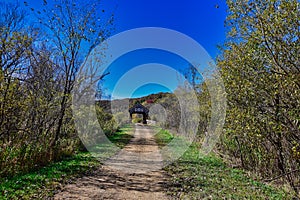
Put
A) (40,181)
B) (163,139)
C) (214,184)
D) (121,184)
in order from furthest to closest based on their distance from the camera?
1. (163,139)
2. (121,184)
3. (214,184)
4. (40,181)

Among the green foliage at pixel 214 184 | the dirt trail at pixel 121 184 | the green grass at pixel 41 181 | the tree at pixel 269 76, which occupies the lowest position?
the dirt trail at pixel 121 184

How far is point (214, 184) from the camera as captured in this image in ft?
18.3

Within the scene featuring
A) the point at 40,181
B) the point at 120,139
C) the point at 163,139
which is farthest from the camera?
the point at 163,139

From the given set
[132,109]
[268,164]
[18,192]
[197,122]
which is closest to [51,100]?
[18,192]

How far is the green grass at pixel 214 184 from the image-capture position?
480 cm

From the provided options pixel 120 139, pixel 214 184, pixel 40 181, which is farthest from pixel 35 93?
pixel 120 139

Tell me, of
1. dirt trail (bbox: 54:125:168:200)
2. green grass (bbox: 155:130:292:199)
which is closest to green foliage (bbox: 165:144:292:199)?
green grass (bbox: 155:130:292:199)

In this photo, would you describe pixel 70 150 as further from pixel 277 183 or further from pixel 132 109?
pixel 132 109

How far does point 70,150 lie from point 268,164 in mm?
7615

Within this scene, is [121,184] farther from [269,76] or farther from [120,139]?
[120,139]

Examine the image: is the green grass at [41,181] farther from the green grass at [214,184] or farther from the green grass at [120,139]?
the green grass at [120,139]

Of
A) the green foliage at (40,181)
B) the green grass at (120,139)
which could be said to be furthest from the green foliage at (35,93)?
the green grass at (120,139)

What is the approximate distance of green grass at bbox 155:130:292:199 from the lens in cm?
480

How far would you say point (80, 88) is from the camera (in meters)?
11.0
